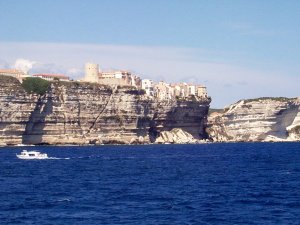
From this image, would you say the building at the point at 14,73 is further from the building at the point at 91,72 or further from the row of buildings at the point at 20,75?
the building at the point at 91,72

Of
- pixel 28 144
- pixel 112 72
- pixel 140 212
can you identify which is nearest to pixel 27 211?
pixel 140 212

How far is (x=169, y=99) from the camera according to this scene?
164 metres

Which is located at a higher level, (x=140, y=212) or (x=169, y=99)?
(x=169, y=99)

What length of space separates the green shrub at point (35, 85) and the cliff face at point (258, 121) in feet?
193

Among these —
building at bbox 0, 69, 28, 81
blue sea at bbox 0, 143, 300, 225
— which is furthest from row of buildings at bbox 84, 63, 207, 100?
blue sea at bbox 0, 143, 300, 225

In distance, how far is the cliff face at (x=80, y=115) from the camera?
13038 centimetres

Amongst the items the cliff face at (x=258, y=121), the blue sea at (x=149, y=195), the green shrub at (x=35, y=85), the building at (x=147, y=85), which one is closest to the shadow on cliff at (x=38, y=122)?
the green shrub at (x=35, y=85)

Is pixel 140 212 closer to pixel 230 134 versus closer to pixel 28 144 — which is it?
pixel 28 144

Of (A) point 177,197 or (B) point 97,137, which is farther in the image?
(B) point 97,137

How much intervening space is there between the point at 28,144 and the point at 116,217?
100 metres

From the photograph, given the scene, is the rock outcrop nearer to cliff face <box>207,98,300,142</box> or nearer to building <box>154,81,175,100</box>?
building <box>154,81,175,100</box>

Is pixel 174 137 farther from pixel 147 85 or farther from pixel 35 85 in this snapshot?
pixel 35 85

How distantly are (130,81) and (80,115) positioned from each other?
3689cm

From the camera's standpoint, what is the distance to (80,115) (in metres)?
141
